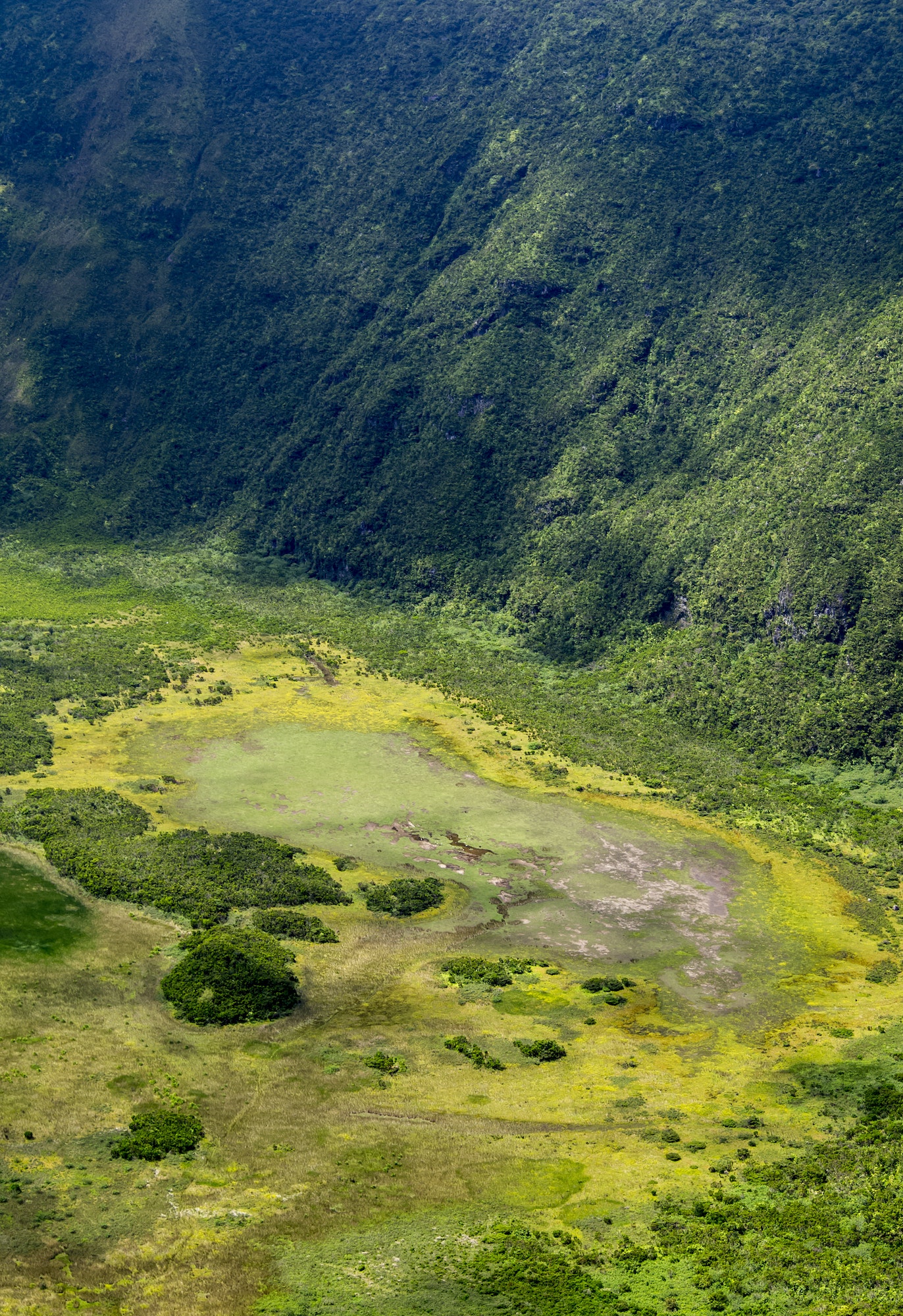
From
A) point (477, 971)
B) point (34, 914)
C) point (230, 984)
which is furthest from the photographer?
point (34, 914)

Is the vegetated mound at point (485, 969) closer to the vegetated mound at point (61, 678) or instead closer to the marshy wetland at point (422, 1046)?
the marshy wetland at point (422, 1046)

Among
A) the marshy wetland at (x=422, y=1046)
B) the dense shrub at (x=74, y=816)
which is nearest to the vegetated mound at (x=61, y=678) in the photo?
the marshy wetland at (x=422, y=1046)

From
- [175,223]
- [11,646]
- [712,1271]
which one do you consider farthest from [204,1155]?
[175,223]

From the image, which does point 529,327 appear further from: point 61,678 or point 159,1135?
point 159,1135

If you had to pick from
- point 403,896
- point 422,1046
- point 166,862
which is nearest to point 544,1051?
point 422,1046

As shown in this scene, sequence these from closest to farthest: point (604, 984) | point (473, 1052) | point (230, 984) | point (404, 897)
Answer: point (473, 1052) < point (230, 984) < point (604, 984) < point (404, 897)

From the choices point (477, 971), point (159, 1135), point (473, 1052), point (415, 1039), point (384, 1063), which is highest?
point (159, 1135)
